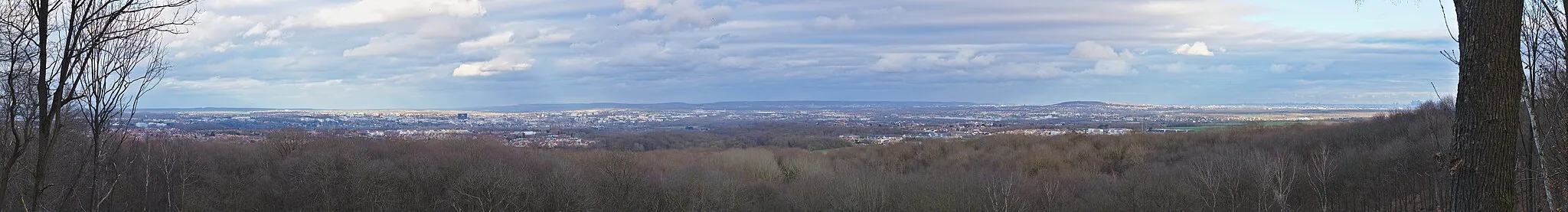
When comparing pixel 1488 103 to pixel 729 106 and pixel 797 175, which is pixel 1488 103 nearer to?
pixel 797 175

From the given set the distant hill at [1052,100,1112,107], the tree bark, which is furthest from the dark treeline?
the distant hill at [1052,100,1112,107]

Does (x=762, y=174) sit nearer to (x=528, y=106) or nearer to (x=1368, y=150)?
(x=1368, y=150)

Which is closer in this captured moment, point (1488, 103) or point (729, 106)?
point (1488, 103)

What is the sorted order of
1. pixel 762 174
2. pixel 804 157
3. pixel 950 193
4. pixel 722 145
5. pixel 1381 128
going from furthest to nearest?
pixel 722 145 → pixel 804 157 → pixel 762 174 → pixel 1381 128 → pixel 950 193

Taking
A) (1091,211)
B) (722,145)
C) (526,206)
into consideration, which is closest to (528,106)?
Answer: (722,145)

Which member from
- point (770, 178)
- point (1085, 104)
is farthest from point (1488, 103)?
point (1085, 104)
